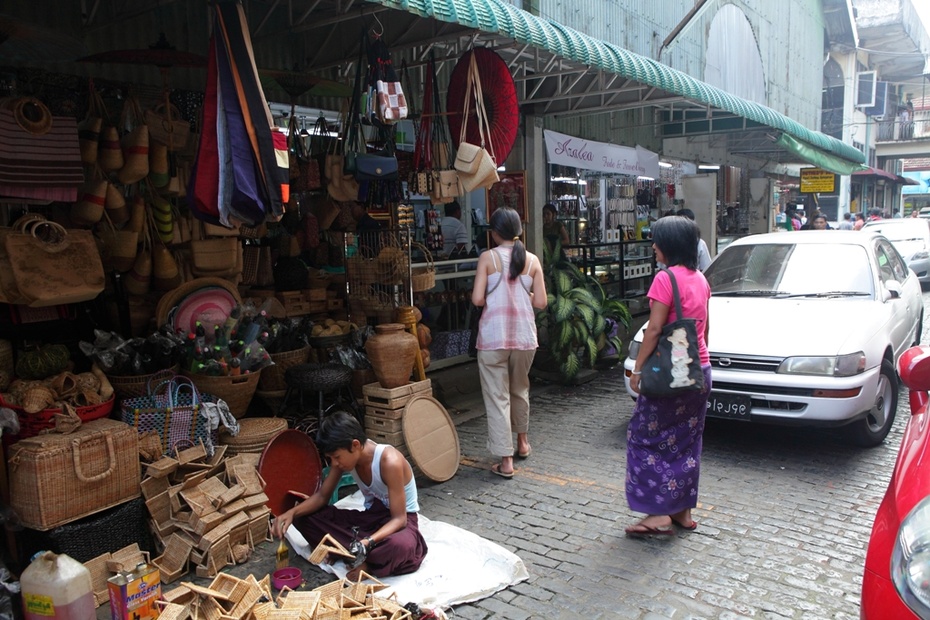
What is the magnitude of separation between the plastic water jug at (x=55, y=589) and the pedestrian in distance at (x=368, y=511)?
1.02 meters

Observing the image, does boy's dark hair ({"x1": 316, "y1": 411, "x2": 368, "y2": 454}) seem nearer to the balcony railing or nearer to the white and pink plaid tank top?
the white and pink plaid tank top

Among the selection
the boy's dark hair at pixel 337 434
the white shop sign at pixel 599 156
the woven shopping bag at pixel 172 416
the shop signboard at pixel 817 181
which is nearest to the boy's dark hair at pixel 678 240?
the boy's dark hair at pixel 337 434

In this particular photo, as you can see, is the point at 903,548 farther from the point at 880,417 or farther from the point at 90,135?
the point at 90,135

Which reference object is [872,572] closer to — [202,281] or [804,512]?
[804,512]

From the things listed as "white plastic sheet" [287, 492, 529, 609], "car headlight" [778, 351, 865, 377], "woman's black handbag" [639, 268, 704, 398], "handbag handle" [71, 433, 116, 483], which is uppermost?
"woman's black handbag" [639, 268, 704, 398]

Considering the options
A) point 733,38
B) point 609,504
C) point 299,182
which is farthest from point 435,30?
point 733,38

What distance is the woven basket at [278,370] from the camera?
18.0ft

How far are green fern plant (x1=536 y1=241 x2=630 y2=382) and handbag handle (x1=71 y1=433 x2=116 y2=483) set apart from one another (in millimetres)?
5018

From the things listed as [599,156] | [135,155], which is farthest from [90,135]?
[599,156]

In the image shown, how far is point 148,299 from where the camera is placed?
5.29m

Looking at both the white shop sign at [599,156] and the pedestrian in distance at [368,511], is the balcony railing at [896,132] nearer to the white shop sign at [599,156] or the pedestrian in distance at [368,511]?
the white shop sign at [599,156]

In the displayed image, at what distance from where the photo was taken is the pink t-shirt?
393 cm

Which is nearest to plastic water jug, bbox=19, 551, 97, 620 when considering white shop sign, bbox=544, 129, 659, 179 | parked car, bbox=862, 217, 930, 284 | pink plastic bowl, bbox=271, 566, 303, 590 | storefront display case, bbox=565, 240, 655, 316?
pink plastic bowl, bbox=271, 566, 303, 590

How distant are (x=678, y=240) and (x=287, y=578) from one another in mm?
2836
